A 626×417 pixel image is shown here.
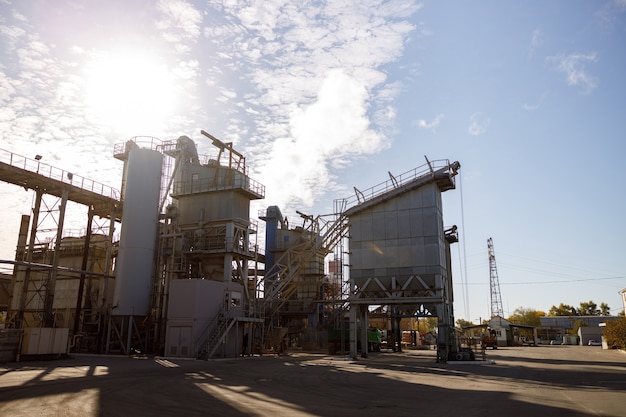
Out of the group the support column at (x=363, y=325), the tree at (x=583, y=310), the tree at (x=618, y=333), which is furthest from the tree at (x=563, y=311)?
the support column at (x=363, y=325)

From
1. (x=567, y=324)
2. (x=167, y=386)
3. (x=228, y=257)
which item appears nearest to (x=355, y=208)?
(x=228, y=257)

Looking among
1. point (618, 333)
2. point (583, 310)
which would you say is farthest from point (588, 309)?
point (618, 333)

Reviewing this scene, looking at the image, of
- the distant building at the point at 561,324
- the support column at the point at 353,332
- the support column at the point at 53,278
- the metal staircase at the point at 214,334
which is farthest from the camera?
the distant building at the point at 561,324

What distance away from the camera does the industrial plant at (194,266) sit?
3262cm

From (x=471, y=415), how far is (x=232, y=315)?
2599cm

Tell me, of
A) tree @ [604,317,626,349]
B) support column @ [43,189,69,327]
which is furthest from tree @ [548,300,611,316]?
support column @ [43,189,69,327]

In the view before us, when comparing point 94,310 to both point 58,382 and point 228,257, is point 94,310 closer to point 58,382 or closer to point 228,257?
point 228,257

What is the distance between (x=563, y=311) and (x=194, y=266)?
13928 centimetres

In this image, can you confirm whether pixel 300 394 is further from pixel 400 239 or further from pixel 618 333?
pixel 618 333

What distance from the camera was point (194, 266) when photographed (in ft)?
143

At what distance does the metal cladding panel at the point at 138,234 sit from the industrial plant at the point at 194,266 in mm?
88

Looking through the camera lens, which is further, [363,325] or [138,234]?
[138,234]

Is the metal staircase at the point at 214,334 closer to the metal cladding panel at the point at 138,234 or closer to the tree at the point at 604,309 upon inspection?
the metal cladding panel at the point at 138,234

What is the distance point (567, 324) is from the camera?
12662 cm
